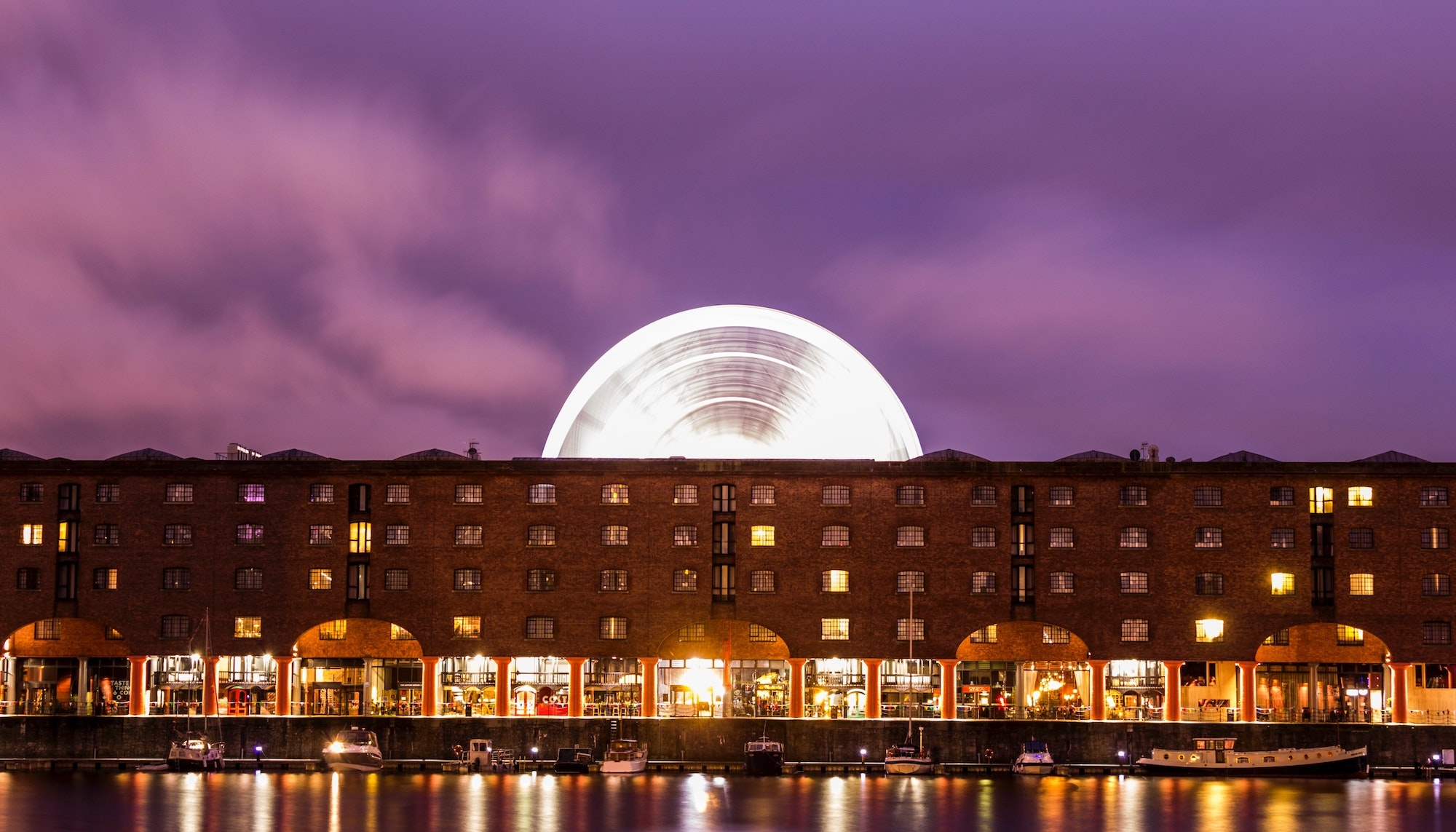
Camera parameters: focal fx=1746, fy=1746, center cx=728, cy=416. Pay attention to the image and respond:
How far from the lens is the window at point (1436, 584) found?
96250mm

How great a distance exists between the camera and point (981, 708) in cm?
9619

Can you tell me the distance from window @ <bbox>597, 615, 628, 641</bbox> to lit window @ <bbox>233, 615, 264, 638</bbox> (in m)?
19.2

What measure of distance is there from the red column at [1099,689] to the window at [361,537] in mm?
40942

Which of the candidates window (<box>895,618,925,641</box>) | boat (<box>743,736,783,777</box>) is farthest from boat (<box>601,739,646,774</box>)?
window (<box>895,618,925,641</box>)

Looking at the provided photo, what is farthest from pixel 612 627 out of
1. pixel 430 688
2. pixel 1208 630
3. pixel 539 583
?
pixel 1208 630

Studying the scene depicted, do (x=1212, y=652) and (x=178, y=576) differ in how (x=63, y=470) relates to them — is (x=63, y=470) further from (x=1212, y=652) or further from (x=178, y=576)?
(x=1212, y=652)

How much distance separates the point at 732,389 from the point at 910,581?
2122 centimetres

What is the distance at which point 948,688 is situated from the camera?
315 ft

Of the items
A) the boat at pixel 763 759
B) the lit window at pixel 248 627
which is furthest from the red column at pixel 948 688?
the lit window at pixel 248 627

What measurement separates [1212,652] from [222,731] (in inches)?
2129

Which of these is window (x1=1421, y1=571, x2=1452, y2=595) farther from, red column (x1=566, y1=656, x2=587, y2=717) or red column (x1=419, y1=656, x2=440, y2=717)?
red column (x1=419, y1=656, x2=440, y2=717)

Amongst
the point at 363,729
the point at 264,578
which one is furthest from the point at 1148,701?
the point at 264,578

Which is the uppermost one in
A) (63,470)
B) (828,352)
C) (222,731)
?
(828,352)

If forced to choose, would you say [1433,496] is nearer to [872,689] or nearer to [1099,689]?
[1099,689]
